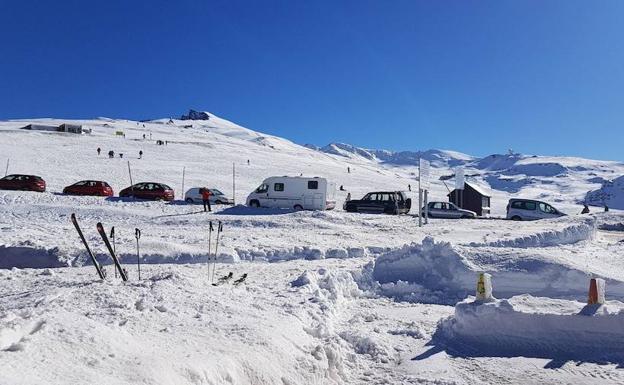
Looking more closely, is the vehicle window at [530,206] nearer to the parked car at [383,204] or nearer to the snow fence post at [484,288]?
the parked car at [383,204]

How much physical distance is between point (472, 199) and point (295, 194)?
1635 cm

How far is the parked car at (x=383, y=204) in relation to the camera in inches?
1227

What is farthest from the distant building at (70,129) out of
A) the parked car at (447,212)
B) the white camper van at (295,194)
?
the parked car at (447,212)

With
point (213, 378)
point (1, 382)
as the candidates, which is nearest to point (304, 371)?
point (213, 378)

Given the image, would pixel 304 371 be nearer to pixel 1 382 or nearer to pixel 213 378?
pixel 213 378

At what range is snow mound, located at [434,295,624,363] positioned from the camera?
7293mm

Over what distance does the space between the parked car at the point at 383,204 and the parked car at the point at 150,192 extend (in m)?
11.1

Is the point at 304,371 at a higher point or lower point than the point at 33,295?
lower

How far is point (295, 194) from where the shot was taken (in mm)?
29891

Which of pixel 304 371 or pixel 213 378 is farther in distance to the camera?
pixel 304 371

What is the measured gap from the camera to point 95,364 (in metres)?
4.59

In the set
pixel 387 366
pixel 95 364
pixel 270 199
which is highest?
pixel 270 199

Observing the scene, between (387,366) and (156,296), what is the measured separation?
10.4 ft

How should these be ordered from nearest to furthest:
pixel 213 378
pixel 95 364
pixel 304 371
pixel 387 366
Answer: pixel 95 364
pixel 213 378
pixel 304 371
pixel 387 366
